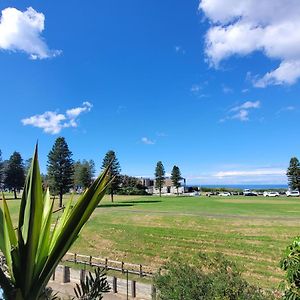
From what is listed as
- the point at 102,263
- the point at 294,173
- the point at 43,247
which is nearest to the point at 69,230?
the point at 43,247

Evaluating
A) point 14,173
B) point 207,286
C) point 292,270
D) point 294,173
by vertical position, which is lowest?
point 207,286

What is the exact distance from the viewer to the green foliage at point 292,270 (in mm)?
5286

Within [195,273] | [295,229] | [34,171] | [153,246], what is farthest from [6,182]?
[34,171]

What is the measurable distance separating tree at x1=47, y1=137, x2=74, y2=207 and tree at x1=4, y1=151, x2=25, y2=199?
20643 millimetres

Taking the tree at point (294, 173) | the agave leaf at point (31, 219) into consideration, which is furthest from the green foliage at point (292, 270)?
the tree at point (294, 173)

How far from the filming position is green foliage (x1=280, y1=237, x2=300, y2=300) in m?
5.29

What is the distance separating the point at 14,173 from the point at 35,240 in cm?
8382

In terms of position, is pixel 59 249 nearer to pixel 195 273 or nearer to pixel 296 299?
pixel 296 299

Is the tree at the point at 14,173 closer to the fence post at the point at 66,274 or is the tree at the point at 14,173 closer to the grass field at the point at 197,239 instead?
the grass field at the point at 197,239

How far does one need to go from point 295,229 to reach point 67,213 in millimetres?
29867

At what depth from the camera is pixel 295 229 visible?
28.4 m

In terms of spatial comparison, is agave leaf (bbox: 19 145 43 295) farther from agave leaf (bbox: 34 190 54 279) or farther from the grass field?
the grass field

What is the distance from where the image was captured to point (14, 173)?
79.8m

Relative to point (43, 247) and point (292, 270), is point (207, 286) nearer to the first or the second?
point (292, 270)
